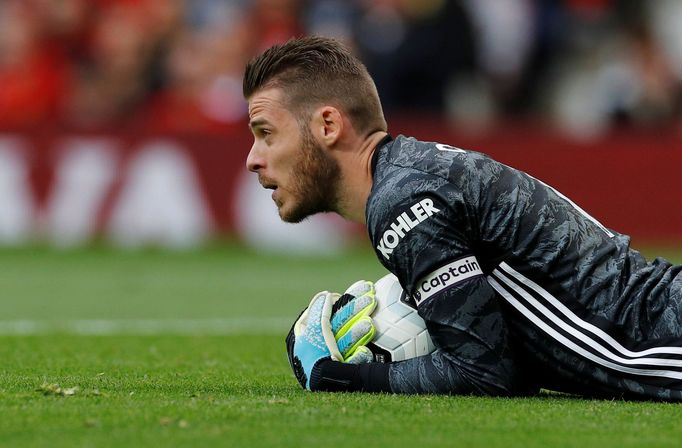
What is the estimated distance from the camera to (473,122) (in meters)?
15.8

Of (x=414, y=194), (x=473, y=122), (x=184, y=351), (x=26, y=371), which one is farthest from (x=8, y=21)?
(x=414, y=194)

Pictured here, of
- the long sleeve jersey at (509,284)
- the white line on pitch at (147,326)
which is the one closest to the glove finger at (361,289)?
the long sleeve jersey at (509,284)

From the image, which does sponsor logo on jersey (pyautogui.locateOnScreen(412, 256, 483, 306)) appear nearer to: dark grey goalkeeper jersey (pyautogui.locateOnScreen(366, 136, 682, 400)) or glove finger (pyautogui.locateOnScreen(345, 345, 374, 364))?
dark grey goalkeeper jersey (pyautogui.locateOnScreen(366, 136, 682, 400))

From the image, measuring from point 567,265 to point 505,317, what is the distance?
28 centimetres

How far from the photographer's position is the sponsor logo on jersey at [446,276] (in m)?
4.52

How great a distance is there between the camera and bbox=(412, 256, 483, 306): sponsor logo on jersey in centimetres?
452

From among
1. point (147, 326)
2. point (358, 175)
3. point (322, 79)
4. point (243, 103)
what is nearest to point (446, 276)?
Answer: point (358, 175)

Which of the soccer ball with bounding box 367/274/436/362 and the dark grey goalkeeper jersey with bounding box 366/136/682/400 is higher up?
the dark grey goalkeeper jersey with bounding box 366/136/682/400

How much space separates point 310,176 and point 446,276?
0.68 meters

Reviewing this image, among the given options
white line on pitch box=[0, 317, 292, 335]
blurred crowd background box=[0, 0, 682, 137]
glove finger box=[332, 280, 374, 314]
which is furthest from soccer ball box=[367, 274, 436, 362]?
blurred crowd background box=[0, 0, 682, 137]

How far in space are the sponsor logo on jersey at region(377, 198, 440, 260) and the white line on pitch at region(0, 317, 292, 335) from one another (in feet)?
12.3

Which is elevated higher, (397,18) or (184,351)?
(397,18)

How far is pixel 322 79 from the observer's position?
4.87 m

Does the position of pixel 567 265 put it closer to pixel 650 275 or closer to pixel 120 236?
pixel 650 275
